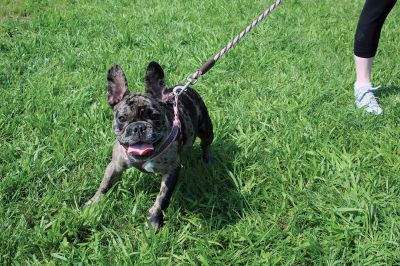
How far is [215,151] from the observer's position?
12.5ft

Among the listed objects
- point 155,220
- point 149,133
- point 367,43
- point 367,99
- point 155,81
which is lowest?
point 367,99

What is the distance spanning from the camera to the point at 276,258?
274 cm

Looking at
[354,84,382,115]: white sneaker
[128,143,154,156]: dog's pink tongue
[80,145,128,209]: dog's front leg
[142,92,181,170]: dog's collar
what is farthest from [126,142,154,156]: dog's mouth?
[354,84,382,115]: white sneaker

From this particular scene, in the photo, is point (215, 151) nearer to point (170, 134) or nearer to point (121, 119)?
point (170, 134)

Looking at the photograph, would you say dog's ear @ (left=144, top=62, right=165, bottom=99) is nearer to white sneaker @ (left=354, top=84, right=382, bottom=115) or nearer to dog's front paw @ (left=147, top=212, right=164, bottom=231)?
dog's front paw @ (left=147, top=212, right=164, bottom=231)

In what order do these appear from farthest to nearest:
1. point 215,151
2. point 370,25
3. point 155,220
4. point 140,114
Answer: point 370,25 → point 215,151 → point 155,220 → point 140,114

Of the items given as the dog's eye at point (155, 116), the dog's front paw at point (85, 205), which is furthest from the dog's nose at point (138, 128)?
the dog's front paw at point (85, 205)

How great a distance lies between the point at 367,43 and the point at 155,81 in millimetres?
→ 2479

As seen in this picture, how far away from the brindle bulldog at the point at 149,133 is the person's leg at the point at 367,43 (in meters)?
2.08

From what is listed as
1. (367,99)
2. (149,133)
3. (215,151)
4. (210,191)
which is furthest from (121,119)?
(367,99)

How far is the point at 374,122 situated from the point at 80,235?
2.84 meters

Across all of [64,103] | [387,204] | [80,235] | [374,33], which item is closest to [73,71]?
[64,103]

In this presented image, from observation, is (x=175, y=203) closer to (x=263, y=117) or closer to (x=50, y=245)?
(x=50, y=245)

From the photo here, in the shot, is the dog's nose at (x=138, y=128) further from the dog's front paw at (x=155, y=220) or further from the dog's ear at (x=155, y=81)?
the dog's front paw at (x=155, y=220)
